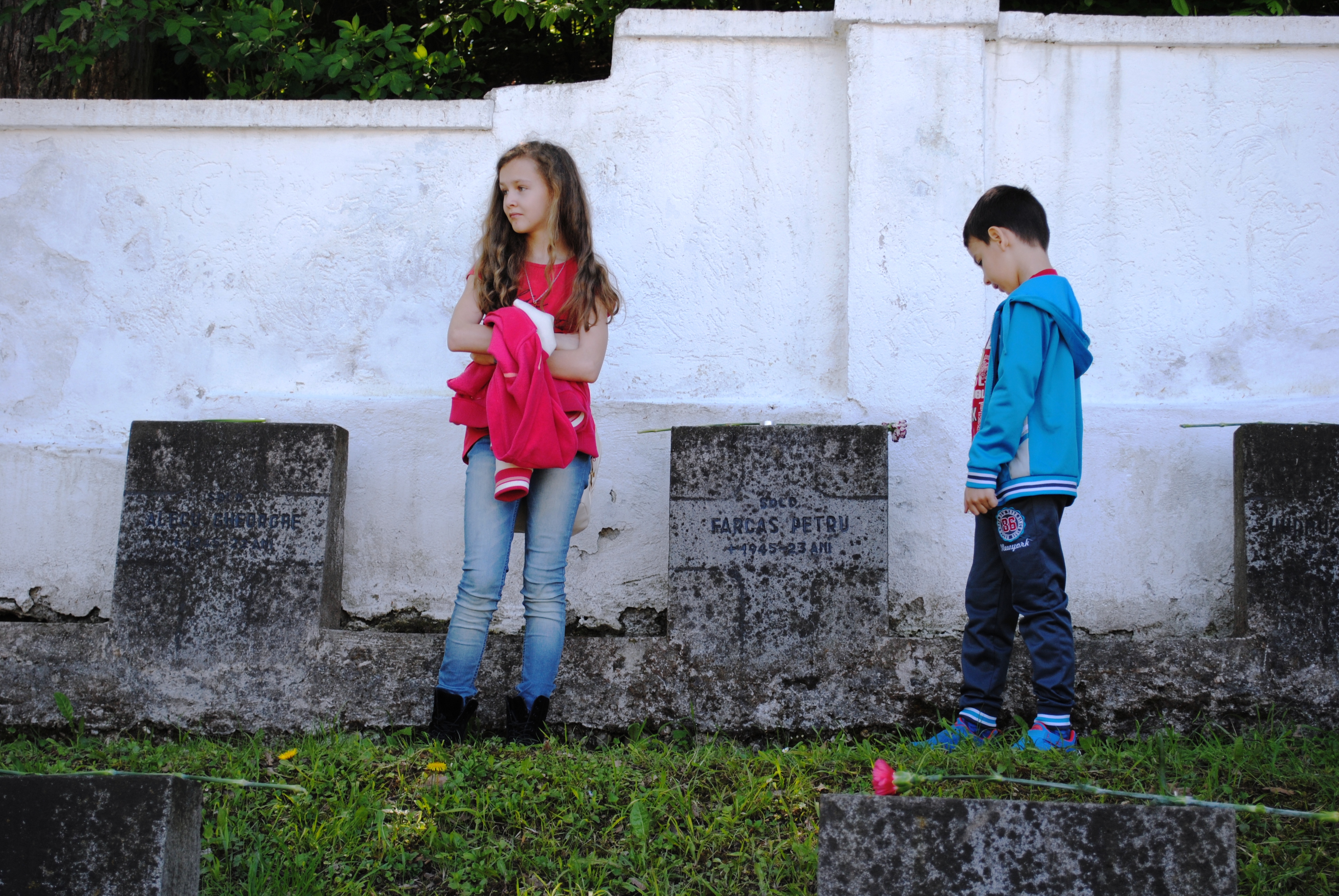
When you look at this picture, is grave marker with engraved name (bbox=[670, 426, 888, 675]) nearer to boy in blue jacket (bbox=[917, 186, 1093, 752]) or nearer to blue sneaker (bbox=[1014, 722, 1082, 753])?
boy in blue jacket (bbox=[917, 186, 1093, 752])

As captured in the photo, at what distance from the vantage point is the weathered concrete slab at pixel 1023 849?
5.66 ft

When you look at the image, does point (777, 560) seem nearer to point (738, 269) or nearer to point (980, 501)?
point (980, 501)

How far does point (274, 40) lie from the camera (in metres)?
4.57

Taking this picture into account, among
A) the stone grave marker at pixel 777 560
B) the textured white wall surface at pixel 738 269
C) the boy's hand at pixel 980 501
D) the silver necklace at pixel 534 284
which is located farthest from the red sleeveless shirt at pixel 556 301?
the boy's hand at pixel 980 501

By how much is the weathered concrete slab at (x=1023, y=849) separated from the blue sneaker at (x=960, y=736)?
1200mm

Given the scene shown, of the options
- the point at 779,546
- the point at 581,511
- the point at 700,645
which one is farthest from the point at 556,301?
the point at 700,645

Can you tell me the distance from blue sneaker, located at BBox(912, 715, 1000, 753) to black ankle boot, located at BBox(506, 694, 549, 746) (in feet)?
3.23

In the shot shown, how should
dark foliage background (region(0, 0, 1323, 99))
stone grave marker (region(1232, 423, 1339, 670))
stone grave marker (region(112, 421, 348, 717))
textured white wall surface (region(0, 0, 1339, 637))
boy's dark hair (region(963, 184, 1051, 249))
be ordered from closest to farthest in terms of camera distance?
boy's dark hair (region(963, 184, 1051, 249)), stone grave marker (region(1232, 423, 1339, 670)), stone grave marker (region(112, 421, 348, 717)), textured white wall surface (region(0, 0, 1339, 637)), dark foliage background (region(0, 0, 1323, 99))

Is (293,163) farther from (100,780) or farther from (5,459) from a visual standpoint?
(100,780)

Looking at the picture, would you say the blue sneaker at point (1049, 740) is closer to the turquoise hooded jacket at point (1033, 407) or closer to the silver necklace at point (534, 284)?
the turquoise hooded jacket at point (1033, 407)

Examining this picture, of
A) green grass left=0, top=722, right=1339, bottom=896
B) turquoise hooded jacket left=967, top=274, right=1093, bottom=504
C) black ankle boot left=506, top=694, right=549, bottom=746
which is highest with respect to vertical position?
turquoise hooded jacket left=967, top=274, right=1093, bottom=504

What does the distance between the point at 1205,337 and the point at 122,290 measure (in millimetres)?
3786

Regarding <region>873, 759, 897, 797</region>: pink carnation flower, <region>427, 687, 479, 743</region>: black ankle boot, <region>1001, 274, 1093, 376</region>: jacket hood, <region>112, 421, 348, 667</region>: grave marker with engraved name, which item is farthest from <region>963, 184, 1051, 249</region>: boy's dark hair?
<region>112, 421, 348, 667</region>: grave marker with engraved name

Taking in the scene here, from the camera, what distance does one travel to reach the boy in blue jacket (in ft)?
9.37
